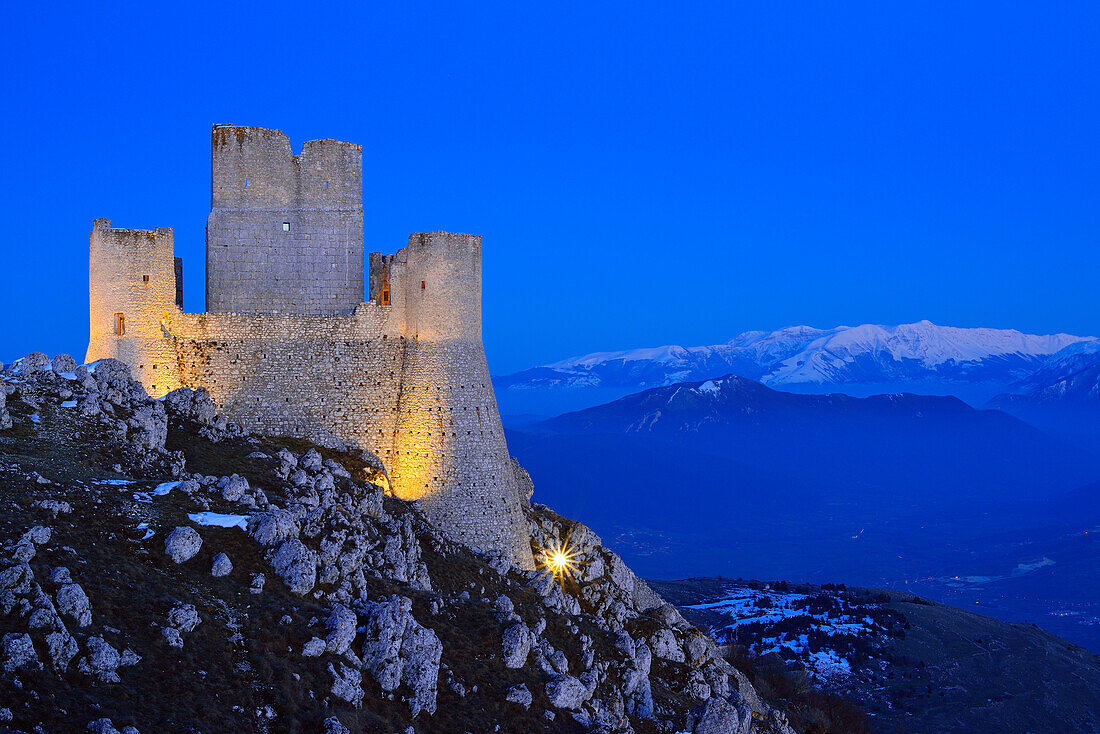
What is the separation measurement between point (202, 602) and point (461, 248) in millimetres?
22246

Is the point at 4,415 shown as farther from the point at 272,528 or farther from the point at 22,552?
the point at 272,528

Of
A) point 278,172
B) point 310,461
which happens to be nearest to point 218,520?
point 310,461

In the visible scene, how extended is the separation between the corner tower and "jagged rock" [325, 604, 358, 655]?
19.6 meters

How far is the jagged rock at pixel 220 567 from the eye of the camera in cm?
2341

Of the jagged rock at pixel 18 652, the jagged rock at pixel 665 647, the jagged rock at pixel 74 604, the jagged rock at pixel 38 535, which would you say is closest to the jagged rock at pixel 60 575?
the jagged rock at pixel 74 604

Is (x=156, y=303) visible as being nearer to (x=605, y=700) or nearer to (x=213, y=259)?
(x=213, y=259)

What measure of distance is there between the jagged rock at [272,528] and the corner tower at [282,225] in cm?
1569

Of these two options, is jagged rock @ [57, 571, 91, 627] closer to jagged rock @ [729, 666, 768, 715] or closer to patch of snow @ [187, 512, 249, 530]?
patch of snow @ [187, 512, 249, 530]

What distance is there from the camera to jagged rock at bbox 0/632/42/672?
18061 millimetres

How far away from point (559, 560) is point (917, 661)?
3948cm

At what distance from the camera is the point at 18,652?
18.2 metres

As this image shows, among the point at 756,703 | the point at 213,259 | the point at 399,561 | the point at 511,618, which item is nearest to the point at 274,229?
the point at 213,259

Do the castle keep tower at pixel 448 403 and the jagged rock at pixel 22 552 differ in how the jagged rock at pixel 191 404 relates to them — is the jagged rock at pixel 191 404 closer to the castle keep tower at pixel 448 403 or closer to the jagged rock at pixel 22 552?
the castle keep tower at pixel 448 403

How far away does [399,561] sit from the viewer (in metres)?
30.3
